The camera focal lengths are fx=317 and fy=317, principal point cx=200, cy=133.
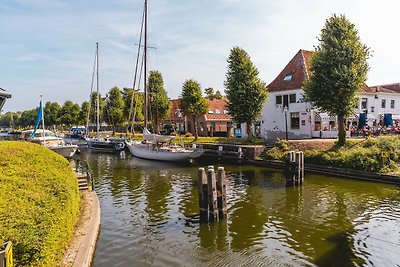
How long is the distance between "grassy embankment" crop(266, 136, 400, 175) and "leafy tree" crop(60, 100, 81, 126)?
80.4m

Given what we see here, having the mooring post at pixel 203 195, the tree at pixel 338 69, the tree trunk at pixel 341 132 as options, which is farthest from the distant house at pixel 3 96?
the tree trunk at pixel 341 132

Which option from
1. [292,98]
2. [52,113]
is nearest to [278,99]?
[292,98]

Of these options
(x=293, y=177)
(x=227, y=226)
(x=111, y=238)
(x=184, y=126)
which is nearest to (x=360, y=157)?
(x=293, y=177)

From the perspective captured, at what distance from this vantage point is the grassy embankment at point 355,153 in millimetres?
24109

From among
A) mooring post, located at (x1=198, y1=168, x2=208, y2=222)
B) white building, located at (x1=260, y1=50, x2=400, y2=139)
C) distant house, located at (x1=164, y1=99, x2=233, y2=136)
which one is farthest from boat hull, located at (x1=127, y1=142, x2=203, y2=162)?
distant house, located at (x1=164, y1=99, x2=233, y2=136)

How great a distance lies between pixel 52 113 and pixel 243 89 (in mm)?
86413

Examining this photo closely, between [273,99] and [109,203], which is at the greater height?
[273,99]

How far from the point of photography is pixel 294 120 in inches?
1652

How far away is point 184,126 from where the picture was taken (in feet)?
216

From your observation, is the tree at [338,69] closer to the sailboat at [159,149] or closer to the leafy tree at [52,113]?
the sailboat at [159,149]

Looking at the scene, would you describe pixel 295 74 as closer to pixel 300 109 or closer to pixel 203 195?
pixel 300 109

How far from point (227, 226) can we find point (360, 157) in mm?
16311

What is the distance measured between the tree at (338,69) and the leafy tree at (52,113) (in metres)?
92.3

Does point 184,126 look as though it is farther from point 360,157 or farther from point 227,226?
point 227,226
